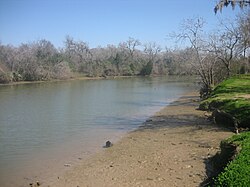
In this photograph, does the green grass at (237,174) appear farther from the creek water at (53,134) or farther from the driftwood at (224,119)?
the driftwood at (224,119)

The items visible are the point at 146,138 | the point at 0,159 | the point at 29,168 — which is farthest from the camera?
the point at 146,138

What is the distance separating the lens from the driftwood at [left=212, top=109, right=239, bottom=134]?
518 inches

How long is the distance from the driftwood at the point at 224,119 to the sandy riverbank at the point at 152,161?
0.46m

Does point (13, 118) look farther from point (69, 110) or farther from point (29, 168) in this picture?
point (29, 168)

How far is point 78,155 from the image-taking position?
1194 centimetres

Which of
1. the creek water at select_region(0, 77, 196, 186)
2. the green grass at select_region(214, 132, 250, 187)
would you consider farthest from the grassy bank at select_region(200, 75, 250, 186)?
the creek water at select_region(0, 77, 196, 186)

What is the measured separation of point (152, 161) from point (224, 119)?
5.63 meters

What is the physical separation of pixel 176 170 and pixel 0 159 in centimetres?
654

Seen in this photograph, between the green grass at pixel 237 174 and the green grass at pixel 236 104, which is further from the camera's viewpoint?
the green grass at pixel 236 104

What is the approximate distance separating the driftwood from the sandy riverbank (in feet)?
1.49

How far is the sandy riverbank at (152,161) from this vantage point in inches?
334

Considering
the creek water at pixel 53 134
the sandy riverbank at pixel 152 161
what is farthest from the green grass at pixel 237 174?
the creek water at pixel 53 134

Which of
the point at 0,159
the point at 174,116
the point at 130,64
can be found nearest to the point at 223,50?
the point at 174,116

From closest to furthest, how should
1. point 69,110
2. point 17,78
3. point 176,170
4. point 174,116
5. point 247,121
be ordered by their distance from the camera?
point 176,170
point 247,121
point 174,116
point 69,110
point 17,78
